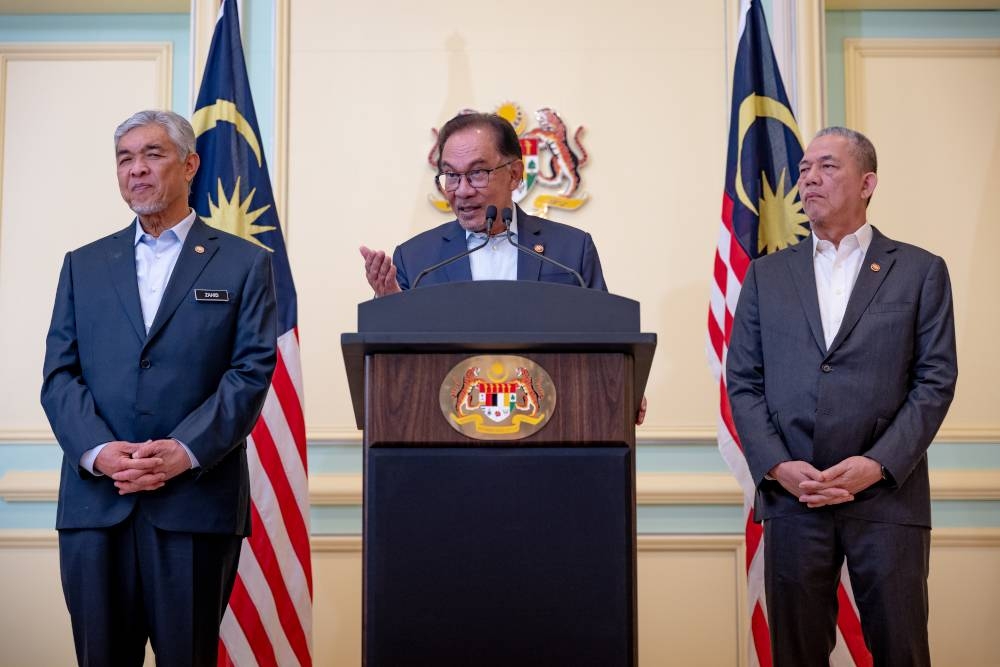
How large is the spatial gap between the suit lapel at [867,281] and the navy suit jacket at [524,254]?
0.62m

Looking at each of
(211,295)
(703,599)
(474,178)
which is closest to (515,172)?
(474,178)

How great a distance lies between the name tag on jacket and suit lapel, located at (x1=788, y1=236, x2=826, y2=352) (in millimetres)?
1454

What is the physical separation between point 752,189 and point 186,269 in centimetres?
201

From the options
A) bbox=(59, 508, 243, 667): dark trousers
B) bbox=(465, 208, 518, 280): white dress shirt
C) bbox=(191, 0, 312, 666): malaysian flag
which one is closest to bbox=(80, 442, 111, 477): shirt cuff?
bbox=(59, 508, 243, 667): dark trousers

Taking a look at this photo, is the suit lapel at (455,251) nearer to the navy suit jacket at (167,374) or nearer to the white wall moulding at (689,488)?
the navy suit jacket at (167,374)

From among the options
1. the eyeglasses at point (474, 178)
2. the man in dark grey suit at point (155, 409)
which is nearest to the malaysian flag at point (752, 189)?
the eyeglasses at point (474, 178)

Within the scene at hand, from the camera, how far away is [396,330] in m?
1.84

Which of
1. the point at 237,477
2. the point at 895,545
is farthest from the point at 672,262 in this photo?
the point at 237,477

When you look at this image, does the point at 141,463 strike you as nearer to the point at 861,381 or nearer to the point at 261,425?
the point at 261,425

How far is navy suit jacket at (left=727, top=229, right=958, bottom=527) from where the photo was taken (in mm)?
2662

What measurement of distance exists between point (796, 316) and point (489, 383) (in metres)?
1.31

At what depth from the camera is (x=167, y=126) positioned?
2.69 metres

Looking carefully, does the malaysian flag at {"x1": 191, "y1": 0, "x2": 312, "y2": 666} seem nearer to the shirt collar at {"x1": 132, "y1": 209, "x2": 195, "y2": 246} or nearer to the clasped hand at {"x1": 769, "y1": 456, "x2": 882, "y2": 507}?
the shirt collar at {"x1": 132, "y1": 209, "x2": 195, "y2": 246}

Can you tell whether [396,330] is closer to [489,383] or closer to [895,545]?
[489,383]
